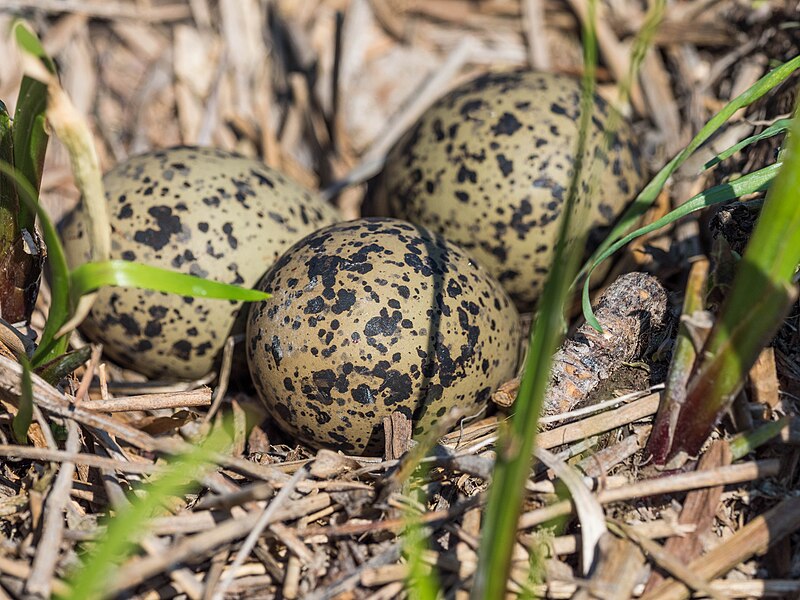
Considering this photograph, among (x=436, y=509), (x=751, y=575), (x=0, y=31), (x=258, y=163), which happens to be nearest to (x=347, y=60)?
(x=258, y=163)

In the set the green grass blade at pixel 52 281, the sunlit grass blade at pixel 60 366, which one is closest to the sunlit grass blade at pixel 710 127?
the green grass blade at pixel 52 281

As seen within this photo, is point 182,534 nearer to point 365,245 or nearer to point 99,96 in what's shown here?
point 365,245

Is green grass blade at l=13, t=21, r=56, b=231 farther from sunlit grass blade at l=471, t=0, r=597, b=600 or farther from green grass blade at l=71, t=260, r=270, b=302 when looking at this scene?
sunlit grass blade at l=471, t=0, r=597, b=600

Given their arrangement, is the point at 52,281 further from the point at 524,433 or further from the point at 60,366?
the point at 524,433

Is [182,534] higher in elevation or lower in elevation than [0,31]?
lower

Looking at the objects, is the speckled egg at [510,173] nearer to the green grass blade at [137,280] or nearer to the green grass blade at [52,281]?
the green grass blade at [137,280]

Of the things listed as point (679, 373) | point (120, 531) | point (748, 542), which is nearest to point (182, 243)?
point (120, 531)
